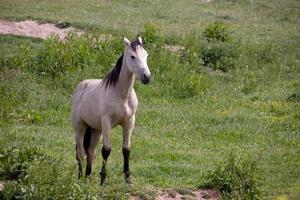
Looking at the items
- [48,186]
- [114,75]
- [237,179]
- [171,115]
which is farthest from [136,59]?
[171,115]

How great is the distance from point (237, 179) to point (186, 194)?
2.27 ft

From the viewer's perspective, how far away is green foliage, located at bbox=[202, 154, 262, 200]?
370 inches

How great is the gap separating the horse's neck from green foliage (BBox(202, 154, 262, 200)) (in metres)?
1.80

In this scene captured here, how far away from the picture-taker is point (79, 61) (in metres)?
16.2

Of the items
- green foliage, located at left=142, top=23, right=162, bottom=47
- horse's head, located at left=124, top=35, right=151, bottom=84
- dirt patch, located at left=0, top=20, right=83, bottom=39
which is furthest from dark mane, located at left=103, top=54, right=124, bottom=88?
dirt patch, located at left=0, top=20, right=83, bottom=39

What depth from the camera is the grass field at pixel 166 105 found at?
9.23 m

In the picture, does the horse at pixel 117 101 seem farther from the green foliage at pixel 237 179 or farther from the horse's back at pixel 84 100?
the green foliage at pixel 237 179

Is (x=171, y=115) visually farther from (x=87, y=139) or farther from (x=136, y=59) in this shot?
(x=136, y=59)

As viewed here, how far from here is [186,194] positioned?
9.45 metres

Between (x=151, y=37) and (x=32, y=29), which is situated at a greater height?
(x=151, y=37)

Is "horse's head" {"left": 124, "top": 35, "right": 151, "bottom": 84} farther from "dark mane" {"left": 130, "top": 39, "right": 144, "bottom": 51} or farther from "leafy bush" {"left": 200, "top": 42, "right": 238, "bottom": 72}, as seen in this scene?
"leafy bush" {"left": 200, "top": 42, "right": 238, "bottom": 72}

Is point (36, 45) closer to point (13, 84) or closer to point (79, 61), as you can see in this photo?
point (79, 61)

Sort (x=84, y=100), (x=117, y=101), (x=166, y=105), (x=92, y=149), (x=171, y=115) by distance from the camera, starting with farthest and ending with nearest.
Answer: (x=166, y=105) < (x=171, y=115) < (x=92, y=149) < (x=84, y=100) < (x=117, y=101)

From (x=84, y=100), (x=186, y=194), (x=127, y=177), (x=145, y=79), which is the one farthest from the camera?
(x=186, y=194)
